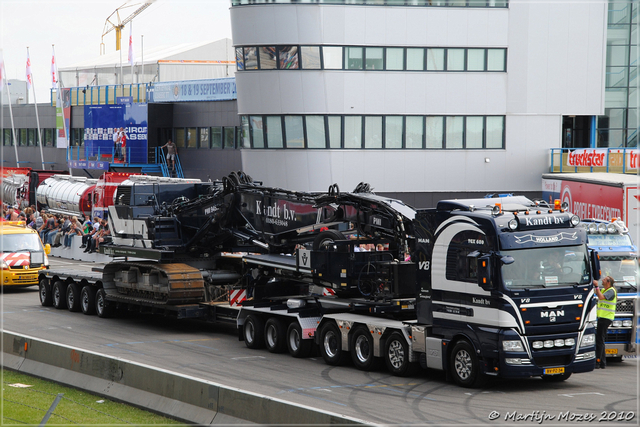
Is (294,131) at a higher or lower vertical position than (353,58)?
lower

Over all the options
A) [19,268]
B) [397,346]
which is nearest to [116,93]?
[19,268]

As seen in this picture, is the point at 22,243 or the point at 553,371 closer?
the point at 553,371

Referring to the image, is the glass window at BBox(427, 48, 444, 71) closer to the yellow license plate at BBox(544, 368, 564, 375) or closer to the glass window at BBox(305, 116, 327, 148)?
the glass window at BBox(305, 116, 327, 148)

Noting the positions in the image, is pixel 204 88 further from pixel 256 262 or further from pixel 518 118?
pixel 256 262

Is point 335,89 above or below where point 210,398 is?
above

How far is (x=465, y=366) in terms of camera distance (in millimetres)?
13406

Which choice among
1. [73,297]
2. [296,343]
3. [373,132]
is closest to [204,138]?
[373,132]

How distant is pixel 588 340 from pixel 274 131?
23.3 m

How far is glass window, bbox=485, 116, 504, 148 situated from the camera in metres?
35.8

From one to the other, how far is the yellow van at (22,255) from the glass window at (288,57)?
1248 cm

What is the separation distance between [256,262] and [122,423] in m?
7.56

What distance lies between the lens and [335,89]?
3438cm

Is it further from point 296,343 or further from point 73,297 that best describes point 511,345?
point 73,297

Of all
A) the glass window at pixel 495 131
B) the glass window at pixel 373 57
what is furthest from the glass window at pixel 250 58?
the glass window at pixel 495 131
